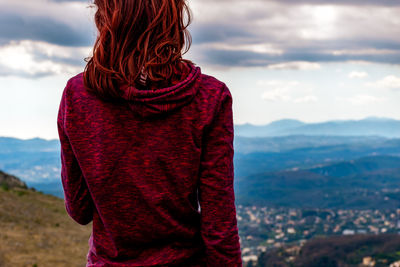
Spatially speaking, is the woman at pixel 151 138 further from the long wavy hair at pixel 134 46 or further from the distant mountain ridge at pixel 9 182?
the distant mountain ridge at pixel 9 182

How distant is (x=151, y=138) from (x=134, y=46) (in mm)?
364

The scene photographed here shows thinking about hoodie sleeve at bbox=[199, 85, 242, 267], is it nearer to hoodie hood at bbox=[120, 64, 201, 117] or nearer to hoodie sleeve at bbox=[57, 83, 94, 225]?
hoodie hood at bbox=[120, 64, 201, 117]

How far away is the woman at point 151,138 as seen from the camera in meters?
1.75

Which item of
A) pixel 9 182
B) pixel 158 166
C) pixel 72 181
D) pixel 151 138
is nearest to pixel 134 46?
pixel 151 138

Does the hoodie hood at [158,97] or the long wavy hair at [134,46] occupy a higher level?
the long wavy hair at [134,46]

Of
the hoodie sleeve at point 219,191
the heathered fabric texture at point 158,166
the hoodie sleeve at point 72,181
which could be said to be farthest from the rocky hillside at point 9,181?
the hoodie sleeve at point 219,191

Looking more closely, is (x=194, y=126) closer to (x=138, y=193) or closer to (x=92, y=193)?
(x=138, y=193)

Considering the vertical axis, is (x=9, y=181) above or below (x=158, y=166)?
below

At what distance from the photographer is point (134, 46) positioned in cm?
179

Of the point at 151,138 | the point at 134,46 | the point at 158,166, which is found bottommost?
the point at 158,166

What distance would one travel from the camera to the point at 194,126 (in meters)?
1.78

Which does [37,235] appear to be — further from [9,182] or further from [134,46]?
[134,46]

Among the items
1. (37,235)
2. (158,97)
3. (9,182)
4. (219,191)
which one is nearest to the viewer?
(158,97)

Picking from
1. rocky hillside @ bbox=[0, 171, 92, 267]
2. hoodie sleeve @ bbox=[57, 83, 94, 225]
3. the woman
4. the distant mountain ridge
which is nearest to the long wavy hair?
the woman
